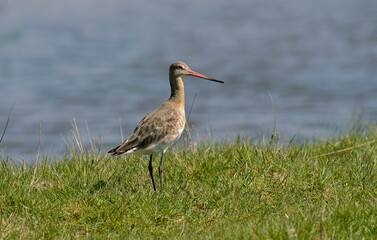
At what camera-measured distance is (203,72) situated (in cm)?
1989

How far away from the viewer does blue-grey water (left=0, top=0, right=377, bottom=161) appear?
1493cm

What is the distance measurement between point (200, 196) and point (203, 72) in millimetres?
13492

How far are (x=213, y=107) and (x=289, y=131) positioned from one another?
141 inches

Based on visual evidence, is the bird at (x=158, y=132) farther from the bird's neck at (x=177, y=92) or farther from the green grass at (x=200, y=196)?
the green grass at (x=200, y=196)

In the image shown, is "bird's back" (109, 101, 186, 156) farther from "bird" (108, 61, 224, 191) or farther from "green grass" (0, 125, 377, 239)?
"green grass" (0, 125, 377, 239)

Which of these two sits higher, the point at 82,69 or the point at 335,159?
the point at 335,159

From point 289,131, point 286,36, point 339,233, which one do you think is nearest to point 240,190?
point 339,233

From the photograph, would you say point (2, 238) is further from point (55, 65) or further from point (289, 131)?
point (55, 65)

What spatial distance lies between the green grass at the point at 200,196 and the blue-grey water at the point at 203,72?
1980mm

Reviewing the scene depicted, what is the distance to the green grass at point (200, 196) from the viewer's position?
18.7 ft

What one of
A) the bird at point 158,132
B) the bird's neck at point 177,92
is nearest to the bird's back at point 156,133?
the bird at point 158,132

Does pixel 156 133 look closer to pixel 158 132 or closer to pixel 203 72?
pixel 158 132

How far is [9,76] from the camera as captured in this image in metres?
20.3

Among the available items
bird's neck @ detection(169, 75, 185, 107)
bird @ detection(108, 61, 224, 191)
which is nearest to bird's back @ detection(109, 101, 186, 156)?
bird @ detection(108, 61, 224, 191)
